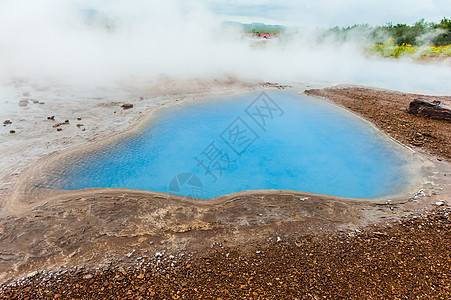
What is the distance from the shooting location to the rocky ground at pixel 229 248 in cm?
295

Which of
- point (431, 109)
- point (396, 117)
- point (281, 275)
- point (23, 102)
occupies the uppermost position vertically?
point (23, 102)

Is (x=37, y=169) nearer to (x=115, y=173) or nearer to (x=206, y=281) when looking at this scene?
(x=115, y=173)

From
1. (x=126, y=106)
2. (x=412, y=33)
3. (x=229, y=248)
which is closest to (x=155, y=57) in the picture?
(x=126, y=106)

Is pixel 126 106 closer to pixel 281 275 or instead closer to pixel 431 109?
pixel 281 275

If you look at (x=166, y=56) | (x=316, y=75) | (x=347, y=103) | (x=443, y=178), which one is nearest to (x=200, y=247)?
(x=443, y=178)

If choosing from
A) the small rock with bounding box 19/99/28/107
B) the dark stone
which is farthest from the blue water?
the small rock with bounding box 19/99/28/107

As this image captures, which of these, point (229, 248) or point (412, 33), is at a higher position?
point (412, 33)

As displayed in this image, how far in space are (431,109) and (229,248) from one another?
947 centimetres

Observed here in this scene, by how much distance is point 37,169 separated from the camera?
206 inches

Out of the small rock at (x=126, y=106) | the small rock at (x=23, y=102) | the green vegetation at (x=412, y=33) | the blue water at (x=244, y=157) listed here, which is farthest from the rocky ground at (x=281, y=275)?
the green vegetation at (x=412, y=33)

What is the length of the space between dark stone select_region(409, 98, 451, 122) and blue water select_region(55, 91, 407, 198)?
2271 millimetres

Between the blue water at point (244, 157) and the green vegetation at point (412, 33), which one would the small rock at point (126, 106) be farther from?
the green vegetation at point (412, 33)

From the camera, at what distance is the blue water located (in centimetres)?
535

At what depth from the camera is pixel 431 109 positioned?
8766 millimetres
